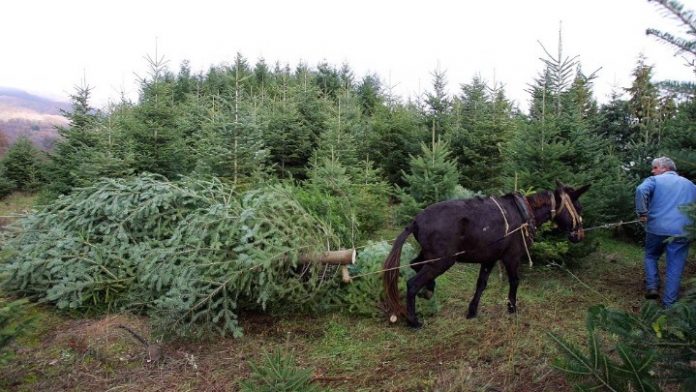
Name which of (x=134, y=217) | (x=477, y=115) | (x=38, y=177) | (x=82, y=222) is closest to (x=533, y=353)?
(x=134, y=217)

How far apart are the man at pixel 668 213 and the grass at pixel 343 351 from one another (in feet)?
2.24

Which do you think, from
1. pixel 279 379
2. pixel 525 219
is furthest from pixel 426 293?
pixel 279 379

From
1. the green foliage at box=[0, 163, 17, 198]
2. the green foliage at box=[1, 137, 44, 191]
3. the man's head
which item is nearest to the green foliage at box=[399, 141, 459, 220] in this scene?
the man's head

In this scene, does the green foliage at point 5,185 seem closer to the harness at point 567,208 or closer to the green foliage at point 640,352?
the harness at point 567,208

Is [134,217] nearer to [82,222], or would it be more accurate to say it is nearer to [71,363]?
[82,222]

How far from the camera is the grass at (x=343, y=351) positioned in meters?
3.81

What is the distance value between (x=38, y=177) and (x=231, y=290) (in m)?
15.4

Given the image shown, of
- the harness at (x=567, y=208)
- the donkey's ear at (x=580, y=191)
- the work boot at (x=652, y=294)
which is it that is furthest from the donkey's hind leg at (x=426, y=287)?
the work boot at (x=652, y=294)

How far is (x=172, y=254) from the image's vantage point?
492cm

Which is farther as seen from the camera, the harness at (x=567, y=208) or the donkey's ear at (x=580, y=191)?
the harness at (x=567, y=208)

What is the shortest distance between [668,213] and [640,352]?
404cm

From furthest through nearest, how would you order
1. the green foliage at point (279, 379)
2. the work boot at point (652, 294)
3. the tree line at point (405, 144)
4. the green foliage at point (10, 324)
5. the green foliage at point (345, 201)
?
1. the tree line at point (405, 144)
2. the green foliage at point (345, 201)
3. the work boot at point (652, 294)
4. the green foliage at point (279, 379)
5. the green foliage at point (10, 324)

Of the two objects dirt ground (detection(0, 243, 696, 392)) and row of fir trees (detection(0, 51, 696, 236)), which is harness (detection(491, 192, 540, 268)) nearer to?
dirt ground (detection(0, 243, 696, 392))

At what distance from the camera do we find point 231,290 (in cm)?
480
